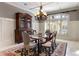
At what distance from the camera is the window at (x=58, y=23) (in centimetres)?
233

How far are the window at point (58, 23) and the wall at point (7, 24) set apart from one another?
64cm

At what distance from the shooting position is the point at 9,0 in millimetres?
2227

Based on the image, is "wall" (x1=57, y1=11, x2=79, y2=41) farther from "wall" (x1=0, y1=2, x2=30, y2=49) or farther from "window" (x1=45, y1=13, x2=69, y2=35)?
"wall" (x1=0, y1=2, x2=30, y2=49)

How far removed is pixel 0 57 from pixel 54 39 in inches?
45.1

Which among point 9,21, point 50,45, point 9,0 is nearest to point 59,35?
point 50,45

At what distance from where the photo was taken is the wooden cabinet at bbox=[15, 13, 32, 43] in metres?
2.32

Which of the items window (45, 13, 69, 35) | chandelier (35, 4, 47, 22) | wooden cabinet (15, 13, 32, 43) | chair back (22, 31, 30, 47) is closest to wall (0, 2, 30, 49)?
wooden cabinet (15, 13, 32, 43)

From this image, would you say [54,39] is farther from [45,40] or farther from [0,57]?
[0,57]

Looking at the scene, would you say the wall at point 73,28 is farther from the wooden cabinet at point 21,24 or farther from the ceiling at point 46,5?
the wooden cabinet at point 21,24

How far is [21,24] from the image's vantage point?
244 centimetres

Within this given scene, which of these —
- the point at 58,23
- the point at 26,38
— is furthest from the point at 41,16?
the point at 26,38

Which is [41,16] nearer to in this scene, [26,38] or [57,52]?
[26,38]

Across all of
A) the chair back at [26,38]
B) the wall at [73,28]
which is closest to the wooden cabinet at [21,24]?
the chair back at [26,38]

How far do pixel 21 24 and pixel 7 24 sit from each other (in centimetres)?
32
